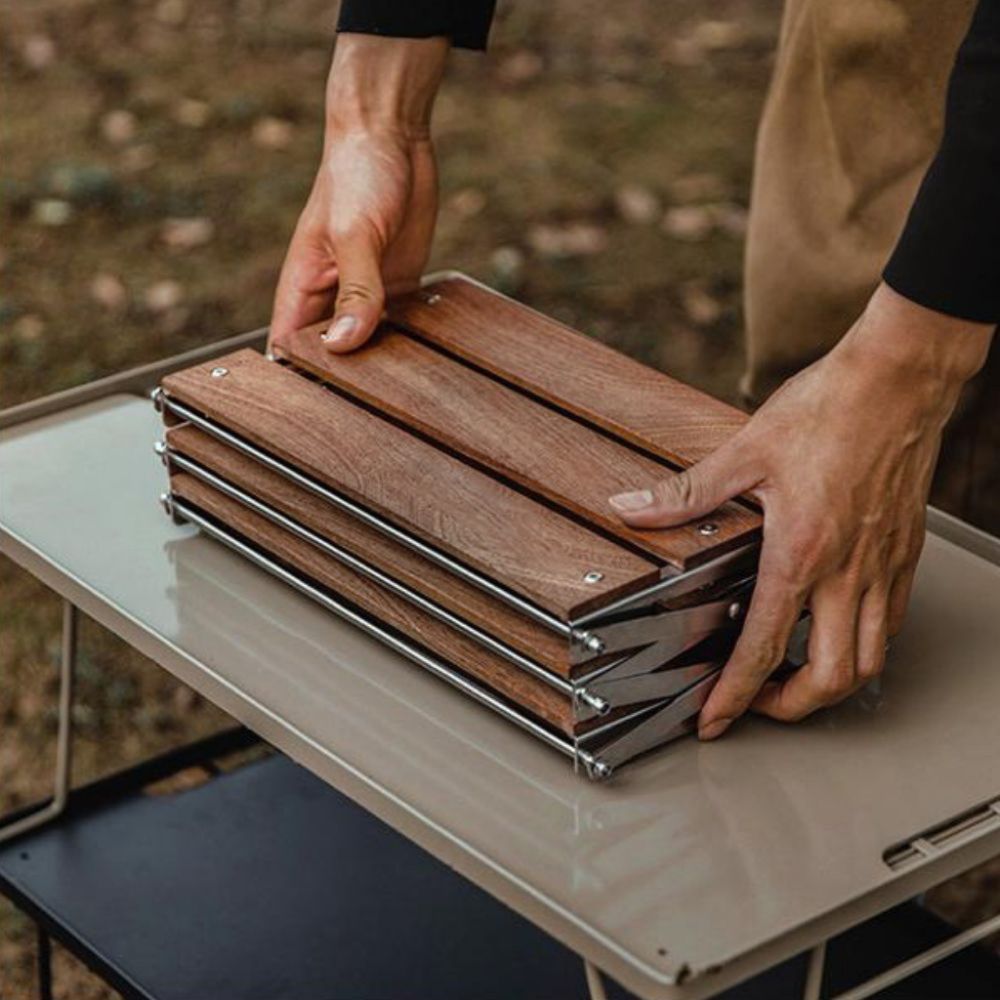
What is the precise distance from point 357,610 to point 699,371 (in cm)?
227

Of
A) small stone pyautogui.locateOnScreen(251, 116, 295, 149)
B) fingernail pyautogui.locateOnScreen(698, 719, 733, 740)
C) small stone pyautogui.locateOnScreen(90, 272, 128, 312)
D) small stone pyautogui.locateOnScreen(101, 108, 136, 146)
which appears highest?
fingernail pyautogui.locateOnScreen(698, 719, 733, 740)

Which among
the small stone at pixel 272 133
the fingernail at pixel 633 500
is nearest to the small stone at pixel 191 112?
the small stone at pixel 272 133

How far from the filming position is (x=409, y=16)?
2.08 metres

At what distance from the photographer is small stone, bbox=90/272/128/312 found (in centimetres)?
405

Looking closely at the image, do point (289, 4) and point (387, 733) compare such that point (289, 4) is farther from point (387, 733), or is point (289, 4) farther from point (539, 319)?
point (387, 733)

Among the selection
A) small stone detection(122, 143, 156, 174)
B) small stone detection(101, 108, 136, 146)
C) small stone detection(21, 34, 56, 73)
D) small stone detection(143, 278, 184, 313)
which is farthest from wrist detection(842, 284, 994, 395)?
small stone detection(21, 34, 56, 73)

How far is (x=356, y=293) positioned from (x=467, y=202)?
2595 millimetres

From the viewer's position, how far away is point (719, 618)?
5.16 ft

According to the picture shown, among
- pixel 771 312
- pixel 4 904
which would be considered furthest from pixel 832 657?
pixel 4 904

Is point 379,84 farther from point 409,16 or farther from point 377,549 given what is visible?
point 377,549

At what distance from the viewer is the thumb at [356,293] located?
1.85 meters

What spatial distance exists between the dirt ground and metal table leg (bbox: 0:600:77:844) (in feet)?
3.07

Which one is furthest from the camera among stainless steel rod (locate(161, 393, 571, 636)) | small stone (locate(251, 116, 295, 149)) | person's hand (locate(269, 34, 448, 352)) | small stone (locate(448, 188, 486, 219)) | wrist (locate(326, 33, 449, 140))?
small stone (locate(251, 116, 295, 149))

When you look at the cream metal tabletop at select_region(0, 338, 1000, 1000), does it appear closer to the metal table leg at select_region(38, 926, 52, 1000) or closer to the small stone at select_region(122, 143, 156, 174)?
the metal table leg at select_region(38, 926, 52, 1000)
